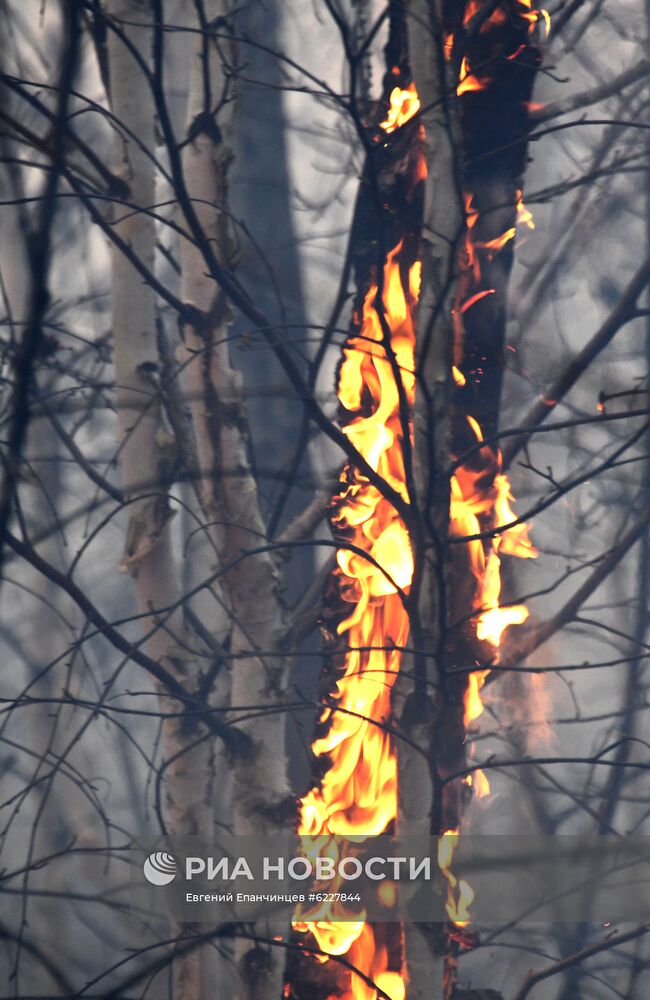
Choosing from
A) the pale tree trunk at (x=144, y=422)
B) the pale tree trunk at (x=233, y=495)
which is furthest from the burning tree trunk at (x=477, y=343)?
the pale tree trunk at (x=144, y=422)

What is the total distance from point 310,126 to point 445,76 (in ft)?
5.42

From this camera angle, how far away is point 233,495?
7.36 ft

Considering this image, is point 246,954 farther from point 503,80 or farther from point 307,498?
point 503,80

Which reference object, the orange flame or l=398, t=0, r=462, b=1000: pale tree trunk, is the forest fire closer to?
the orange flame

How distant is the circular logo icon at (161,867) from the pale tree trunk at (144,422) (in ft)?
0.21

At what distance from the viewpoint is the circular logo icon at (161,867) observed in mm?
2293

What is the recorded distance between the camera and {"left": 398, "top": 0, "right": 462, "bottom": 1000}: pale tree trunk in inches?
79.0

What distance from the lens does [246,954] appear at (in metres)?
2.19

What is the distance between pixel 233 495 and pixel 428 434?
50cm

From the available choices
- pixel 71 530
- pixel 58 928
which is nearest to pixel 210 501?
pixel 71 530

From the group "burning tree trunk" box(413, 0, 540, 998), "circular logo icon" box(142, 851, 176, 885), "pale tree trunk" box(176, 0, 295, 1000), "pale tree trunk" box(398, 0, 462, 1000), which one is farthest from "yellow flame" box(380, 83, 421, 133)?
"circular logo icon" box(142, 851, 176, 885)

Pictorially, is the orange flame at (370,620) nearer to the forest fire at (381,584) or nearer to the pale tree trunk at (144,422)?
the forest fire at (381,584)

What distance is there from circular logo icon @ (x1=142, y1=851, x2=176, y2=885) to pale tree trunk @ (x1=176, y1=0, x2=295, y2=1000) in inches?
7.5

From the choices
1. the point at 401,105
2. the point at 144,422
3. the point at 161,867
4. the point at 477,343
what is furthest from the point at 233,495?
the point at 401,105
